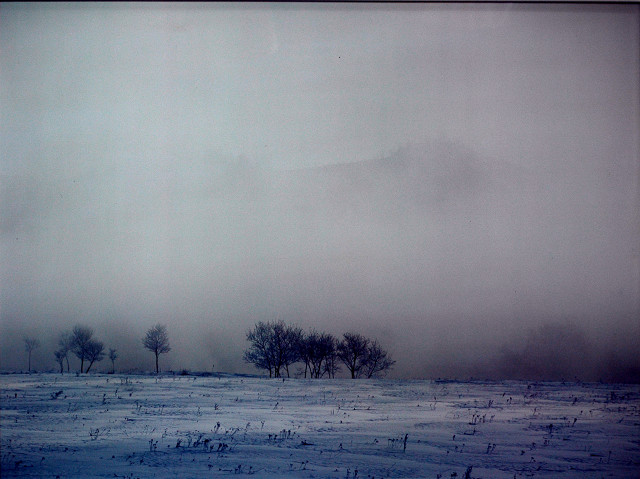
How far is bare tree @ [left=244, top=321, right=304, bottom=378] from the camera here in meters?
17.3

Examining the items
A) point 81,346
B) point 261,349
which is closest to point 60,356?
point 81,346

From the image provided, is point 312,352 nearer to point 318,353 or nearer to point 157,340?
point 318,353

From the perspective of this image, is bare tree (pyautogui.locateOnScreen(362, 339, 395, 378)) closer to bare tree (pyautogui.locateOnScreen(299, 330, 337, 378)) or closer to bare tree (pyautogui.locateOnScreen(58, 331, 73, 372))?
bare tree (pyautogui.locateOnScreen(299, 330, 337, 378))

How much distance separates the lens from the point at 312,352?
2055cm

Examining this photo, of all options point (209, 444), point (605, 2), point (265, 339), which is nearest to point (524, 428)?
point (209, 444)

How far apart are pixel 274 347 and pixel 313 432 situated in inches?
485

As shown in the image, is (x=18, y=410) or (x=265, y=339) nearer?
(x=18, y=410)

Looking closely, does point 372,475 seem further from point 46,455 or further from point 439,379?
point 439,379

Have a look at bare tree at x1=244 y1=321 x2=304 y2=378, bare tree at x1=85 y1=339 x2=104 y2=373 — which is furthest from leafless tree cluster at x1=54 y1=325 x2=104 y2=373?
bare tree at x1=244 y1=321 x2=304 y2=378

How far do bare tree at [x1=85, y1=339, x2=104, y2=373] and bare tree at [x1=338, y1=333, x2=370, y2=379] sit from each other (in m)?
7.37

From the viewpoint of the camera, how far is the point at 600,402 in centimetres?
1120

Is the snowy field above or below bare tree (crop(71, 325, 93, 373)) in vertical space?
below

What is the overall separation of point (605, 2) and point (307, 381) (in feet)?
41.3

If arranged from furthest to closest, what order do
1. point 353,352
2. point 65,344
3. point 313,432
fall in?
point 353,352 → point 65,344 → point 313,432
